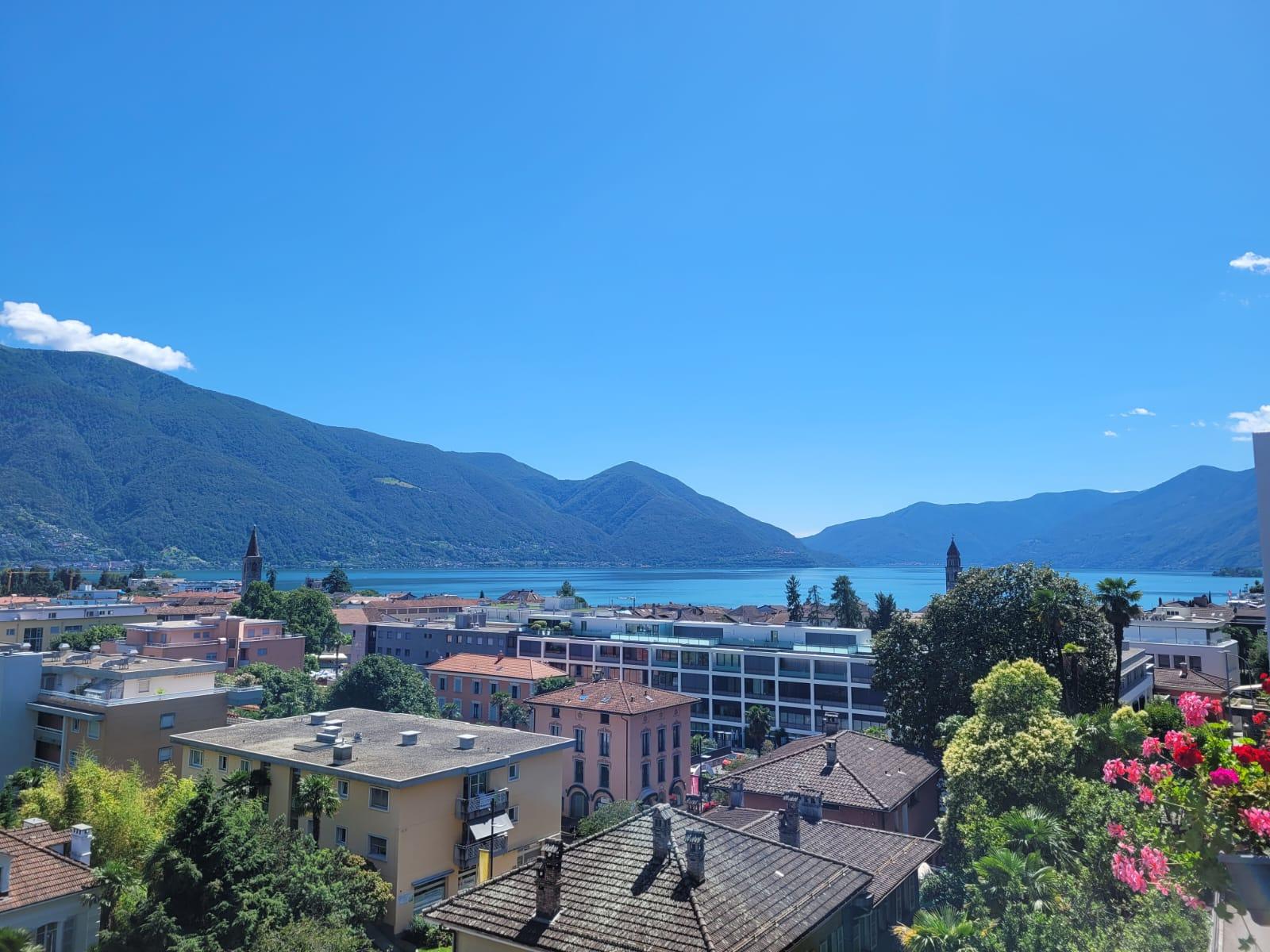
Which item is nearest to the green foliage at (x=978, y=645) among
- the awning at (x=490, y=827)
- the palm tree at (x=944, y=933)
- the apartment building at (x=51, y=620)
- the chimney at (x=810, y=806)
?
the chimney at (x=810, y=806)

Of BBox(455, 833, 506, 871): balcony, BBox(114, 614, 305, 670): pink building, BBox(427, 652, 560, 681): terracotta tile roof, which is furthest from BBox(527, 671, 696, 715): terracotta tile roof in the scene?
BBox(114, 614, 305, 670): pink building

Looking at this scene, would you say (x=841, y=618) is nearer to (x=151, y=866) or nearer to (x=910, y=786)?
(x=910, y=786)

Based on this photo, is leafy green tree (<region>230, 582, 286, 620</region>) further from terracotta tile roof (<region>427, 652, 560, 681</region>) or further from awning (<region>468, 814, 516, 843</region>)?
awning (<region>468, 814, 516, 843</region>)

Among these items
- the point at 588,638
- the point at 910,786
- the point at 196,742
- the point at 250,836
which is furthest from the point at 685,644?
the point at 250,836

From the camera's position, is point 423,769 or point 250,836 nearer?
point 250,836

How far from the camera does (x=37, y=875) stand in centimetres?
1881

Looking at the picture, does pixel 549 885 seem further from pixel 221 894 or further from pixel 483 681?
pixel 483 681

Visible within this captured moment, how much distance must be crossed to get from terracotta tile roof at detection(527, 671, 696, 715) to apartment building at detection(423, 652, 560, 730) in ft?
53.8

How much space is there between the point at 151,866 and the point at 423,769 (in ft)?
29.7

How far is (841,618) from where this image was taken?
112 meters

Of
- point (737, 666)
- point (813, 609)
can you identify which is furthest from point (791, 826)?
point (813, 609)

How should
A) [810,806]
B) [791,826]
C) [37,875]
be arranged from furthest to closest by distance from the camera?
[810,806] < [791,826] < [37,875]

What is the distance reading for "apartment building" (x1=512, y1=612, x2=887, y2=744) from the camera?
65.2 m

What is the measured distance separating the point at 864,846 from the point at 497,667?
49184 millimetres
